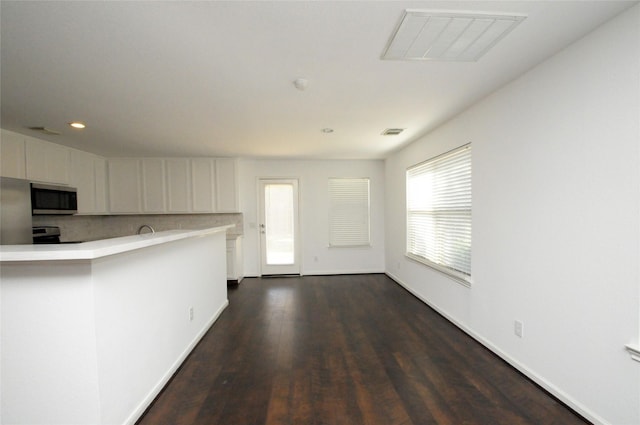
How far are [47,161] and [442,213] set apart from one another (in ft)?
17.6

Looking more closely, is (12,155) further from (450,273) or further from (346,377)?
(450,273)

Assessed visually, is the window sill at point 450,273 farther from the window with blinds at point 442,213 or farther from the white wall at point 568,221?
the white wall at point 568,221

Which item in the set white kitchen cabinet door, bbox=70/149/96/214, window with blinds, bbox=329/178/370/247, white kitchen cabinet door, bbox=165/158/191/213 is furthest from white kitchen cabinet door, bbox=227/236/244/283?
white kitchen cabinet door, bbox=70/149/96/214

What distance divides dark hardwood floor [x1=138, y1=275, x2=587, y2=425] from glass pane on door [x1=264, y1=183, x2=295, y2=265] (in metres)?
2.00

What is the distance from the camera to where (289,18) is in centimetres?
143

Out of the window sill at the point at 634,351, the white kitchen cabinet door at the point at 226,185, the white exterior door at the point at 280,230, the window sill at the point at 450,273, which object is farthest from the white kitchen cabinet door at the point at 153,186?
the window sill at the point at 634,351

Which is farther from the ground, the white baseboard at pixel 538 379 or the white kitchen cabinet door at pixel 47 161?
the white kitchen cabinet door at pixel 47 161

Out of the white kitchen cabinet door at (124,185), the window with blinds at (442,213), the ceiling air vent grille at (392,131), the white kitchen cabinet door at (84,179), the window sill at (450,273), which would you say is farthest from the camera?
the white kitchen cabinet door at (124,185)

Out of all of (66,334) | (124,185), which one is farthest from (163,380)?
(124,185)

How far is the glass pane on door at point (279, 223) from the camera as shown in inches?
213

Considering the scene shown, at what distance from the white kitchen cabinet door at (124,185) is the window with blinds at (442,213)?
193 inches

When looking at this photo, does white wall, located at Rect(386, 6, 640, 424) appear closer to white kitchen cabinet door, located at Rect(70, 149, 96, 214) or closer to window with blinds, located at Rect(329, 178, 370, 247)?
window with blinds, located at Rect(329, 178, 370, 247)

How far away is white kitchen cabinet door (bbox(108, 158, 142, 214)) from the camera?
4836 millimetres

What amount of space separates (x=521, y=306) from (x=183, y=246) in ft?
9.90
